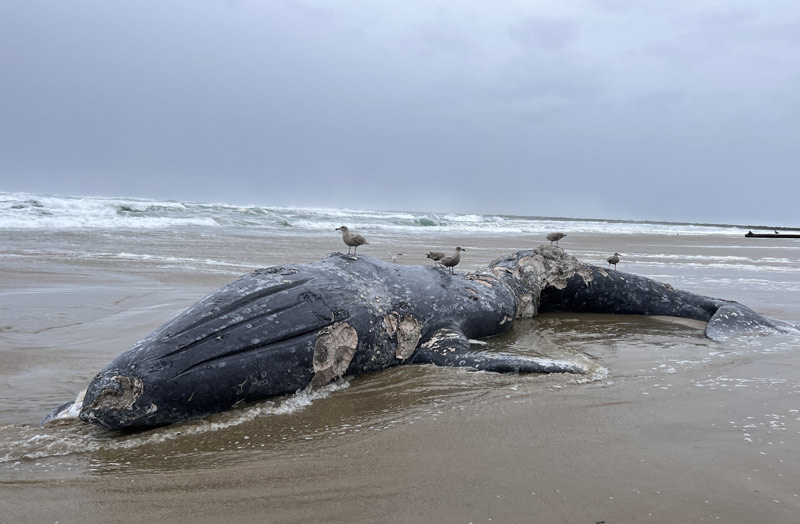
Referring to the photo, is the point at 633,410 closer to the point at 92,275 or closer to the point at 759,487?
the point at 759,487

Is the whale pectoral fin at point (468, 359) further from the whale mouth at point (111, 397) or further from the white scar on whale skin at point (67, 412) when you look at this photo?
the white scar on whale skin at point (67, 412)

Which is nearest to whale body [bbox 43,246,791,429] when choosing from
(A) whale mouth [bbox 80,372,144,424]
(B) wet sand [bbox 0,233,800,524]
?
(A) whale mouth [bbox 80,372,144,424]

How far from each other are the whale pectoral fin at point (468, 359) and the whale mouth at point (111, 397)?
233cm

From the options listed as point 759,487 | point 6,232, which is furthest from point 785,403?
point 6,232

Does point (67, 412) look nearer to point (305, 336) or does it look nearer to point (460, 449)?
point (305, 336)

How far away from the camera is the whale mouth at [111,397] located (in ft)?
10.7

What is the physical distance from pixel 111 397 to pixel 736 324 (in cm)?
639

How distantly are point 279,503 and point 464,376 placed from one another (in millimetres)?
2253

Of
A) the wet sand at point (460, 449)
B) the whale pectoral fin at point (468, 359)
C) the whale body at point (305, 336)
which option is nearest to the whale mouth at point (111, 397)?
the whale body at point (305, 336)

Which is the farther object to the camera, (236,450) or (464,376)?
(464,376)

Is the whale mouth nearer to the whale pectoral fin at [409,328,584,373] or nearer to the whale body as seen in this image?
the whale body

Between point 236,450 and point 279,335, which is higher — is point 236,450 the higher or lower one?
the lower one

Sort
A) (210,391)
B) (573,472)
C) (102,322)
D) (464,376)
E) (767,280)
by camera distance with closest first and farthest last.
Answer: (573,472) < (210,391) < (464,376) < (102,322) < (767,280)

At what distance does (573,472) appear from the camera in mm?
2736
